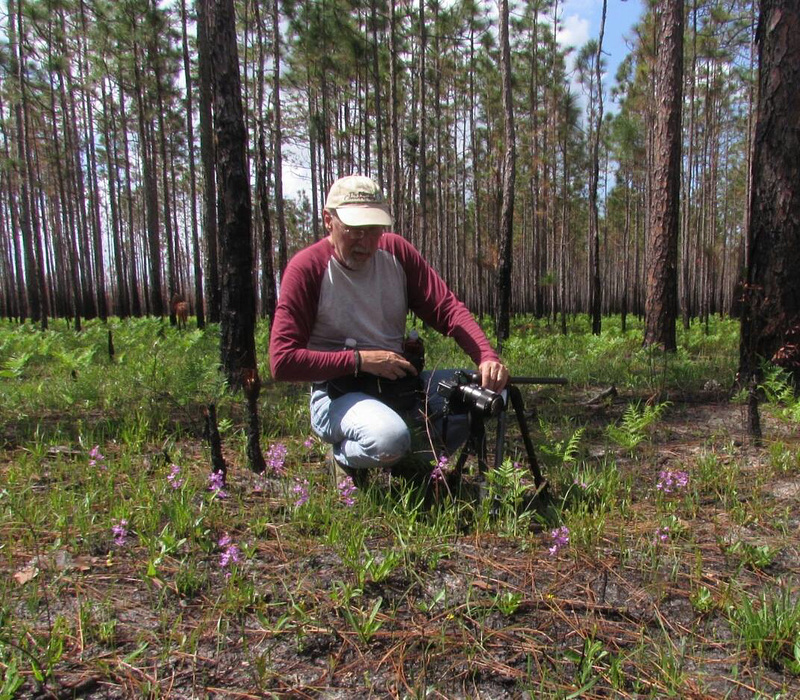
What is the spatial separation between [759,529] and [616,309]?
3736 cm

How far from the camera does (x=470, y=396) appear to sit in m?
2.29

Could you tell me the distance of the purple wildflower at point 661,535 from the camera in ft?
6.71

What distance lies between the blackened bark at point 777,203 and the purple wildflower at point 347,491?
3.38m

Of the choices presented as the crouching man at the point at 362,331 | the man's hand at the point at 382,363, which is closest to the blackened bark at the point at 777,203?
the crouching man at the point at 362,331

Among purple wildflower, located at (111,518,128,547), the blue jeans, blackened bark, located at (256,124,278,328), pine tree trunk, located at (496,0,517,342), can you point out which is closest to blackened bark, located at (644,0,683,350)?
pine tree trunk, located at (496,0,517,342)

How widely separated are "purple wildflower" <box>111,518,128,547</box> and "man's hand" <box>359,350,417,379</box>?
109 cm

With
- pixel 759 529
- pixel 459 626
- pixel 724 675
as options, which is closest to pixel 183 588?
pixel 459 626

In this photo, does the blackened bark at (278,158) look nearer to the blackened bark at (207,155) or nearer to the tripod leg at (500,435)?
the blackened bark at (207,155)

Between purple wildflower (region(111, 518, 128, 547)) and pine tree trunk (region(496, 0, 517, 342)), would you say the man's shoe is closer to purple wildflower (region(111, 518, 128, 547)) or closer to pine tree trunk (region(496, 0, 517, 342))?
purple wildflower (region(111, 518, 128, 547))

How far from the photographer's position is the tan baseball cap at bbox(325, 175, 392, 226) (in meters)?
2.38

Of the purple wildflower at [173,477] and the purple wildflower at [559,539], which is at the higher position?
the purple wildflower at [173,477]

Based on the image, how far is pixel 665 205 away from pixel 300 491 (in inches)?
285

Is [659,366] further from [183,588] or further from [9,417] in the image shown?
[9,417]

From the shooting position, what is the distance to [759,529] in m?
2.28
